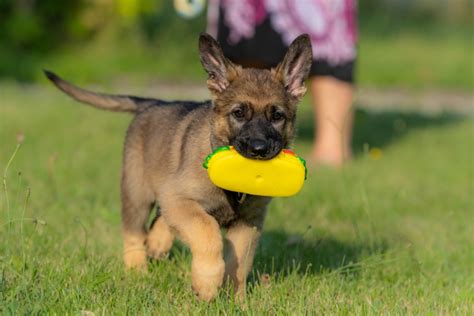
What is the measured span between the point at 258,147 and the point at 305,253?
1.20m

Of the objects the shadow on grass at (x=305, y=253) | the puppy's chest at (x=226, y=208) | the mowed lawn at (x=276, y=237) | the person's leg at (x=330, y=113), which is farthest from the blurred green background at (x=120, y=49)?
the puppy's chest at (x=226, y=208)

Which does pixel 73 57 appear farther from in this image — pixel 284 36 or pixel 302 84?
pixel 302 84

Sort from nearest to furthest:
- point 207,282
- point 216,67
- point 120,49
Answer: point 207,282, point 216,67, point 120,49

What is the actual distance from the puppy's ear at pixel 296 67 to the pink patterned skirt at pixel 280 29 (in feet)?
11.5

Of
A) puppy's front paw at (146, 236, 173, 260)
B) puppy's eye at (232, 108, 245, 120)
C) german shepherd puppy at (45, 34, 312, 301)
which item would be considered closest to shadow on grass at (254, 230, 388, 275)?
german shepherd puppy at (45, 34, 312, 301)

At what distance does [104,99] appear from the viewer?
474 cm

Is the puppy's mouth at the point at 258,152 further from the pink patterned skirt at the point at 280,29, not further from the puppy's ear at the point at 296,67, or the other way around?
the pink patterned skirt at the point at 280,29

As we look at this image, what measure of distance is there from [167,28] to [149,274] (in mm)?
11296

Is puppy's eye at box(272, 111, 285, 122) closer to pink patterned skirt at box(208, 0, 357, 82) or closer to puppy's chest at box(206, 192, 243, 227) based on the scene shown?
puppy's chest at box(206, 192, 243, 227)

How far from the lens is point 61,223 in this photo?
5027mm

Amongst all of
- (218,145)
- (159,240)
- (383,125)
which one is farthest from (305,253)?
(383,125)

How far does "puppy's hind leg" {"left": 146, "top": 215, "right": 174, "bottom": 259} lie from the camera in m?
4.56

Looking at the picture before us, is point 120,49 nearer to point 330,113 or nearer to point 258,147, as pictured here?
point 330,113

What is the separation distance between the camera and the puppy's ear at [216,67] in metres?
3.98
